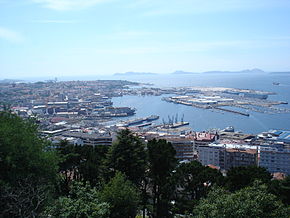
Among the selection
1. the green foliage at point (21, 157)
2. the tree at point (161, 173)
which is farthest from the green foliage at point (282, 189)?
the green foliage at point (21, 157)

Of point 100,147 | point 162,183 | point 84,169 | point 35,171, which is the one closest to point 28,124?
point 35,171

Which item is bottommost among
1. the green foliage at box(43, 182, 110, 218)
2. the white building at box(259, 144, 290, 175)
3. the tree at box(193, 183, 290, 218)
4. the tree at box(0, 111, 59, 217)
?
the white building at box(259, 144, 290, 175)

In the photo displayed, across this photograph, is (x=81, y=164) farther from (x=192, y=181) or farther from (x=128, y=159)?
(x=192, y=181)

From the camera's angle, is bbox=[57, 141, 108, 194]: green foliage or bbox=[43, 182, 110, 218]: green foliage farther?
bbox=[57, 141, 108, 194]: green foliage

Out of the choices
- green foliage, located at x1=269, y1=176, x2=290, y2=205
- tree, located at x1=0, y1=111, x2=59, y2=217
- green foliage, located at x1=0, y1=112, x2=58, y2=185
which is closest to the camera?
tree, located at x1=0, y1=111, x2=59, y2=217

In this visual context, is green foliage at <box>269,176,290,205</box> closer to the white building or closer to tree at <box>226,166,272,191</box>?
tree at <box>226,166,272,191</box>

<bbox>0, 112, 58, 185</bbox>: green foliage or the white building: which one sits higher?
<bbox>0, 112, 58, 185</bbox>: green foliage

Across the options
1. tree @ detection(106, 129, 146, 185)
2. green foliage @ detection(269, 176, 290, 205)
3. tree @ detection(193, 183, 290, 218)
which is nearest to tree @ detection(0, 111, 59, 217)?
tree @ detection(106, 129, 146, 185)

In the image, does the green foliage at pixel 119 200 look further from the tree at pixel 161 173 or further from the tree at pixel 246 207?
the tree at pixel 161 173

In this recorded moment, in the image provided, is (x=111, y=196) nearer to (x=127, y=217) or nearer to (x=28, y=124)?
(x=127, y=217)
